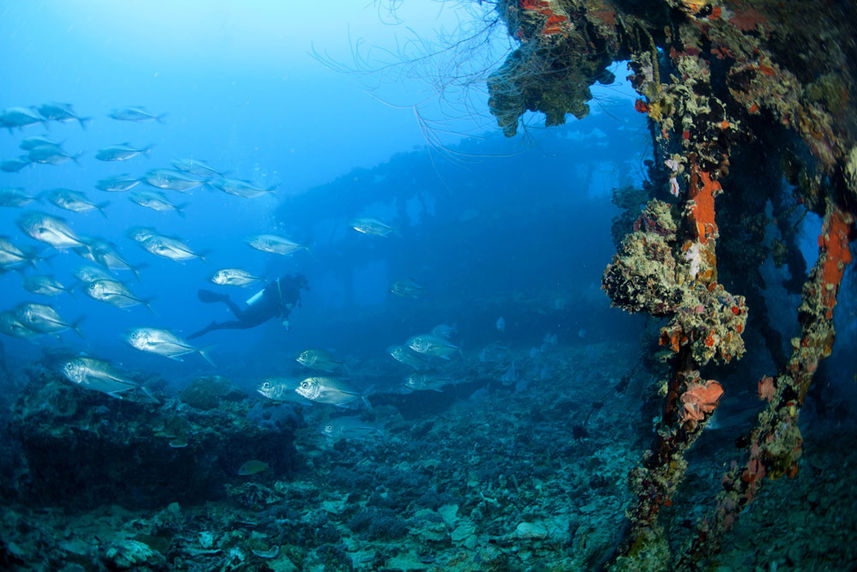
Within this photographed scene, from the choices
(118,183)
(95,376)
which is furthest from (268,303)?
(95,376)

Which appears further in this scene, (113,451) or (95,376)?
(95,376)

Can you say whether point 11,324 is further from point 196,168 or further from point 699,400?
point 699,400

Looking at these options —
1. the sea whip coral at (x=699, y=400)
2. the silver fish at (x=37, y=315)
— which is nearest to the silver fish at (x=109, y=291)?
the silver fish at (x=37, y=315)

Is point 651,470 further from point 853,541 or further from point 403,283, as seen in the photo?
point 403,283

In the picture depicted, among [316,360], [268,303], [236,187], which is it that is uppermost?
[236,187]

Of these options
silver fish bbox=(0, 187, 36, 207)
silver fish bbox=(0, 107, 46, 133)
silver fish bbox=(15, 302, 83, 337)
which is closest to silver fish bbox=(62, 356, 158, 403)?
silver fish bbox=(15, 302, 83, 337)

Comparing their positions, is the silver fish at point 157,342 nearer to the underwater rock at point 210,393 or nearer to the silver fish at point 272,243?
the underwater rock at point 210,393

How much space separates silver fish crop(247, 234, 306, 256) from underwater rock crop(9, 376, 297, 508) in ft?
18.8

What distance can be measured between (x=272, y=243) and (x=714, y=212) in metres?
10.0

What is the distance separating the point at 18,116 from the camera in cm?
990

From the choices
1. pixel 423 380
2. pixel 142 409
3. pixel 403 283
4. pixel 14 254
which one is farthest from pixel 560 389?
pixel 14 254

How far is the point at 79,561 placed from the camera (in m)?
2.64

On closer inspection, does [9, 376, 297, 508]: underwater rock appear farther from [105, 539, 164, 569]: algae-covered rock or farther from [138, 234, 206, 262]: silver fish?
[138, 234, 206, 262]: silver fish

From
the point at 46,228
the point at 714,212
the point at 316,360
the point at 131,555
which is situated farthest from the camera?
the point at 316,360
